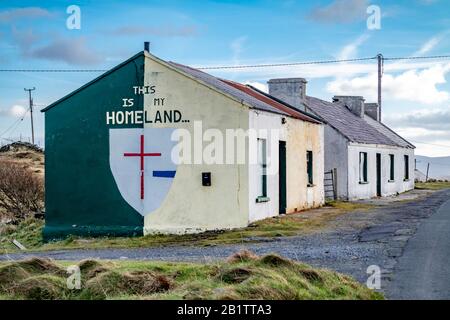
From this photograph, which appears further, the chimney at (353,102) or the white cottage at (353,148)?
the chimney at (353,102)

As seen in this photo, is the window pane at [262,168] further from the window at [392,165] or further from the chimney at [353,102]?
the chimney at [353,102]

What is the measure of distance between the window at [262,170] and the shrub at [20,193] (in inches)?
450

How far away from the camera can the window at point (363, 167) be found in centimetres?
3225

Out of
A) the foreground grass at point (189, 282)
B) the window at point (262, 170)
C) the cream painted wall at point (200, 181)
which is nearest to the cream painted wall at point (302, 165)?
the window at point (262, 170)

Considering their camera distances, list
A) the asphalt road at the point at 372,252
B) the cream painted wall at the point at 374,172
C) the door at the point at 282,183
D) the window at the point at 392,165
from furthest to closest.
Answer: the window at the point at 392,165 → the cream painted wall at the point at 374,172 → the door at the point at 282,183 → the asphalt road at the point at 372,252

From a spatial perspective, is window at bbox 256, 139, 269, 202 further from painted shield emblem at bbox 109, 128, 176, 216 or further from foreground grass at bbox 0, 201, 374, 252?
painted shield emblem at bbox 109, 128, 176, 216

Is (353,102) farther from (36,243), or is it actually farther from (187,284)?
(187,284)

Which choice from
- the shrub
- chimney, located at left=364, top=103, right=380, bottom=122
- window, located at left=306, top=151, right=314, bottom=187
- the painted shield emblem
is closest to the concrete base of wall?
the painted shield emblem

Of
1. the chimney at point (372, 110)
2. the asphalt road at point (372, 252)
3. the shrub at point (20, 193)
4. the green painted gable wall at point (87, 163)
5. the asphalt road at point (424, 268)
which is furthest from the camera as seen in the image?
the chimney at point (372, 110)

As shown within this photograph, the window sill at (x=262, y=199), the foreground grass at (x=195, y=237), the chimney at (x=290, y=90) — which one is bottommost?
the foreground grass at (x=195, y=237)

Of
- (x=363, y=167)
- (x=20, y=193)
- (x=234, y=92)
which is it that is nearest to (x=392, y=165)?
(x=363, y=167)

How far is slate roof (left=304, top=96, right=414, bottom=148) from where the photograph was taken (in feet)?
102

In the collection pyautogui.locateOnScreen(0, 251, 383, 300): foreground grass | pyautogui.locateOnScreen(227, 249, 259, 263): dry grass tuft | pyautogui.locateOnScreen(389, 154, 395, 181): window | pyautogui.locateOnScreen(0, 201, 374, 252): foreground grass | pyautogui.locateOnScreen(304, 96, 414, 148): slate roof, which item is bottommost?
pyautogui.locateOnScreen(0, 201, 374, 252): foreground grass

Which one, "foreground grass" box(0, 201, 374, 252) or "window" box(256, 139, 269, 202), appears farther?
"window" box(256, 139, 269, 202)
